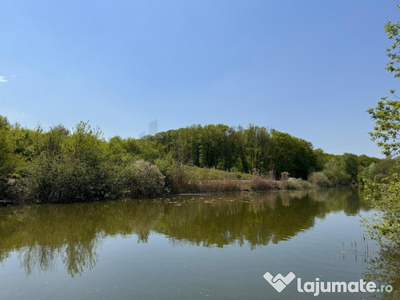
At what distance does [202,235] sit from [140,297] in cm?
500

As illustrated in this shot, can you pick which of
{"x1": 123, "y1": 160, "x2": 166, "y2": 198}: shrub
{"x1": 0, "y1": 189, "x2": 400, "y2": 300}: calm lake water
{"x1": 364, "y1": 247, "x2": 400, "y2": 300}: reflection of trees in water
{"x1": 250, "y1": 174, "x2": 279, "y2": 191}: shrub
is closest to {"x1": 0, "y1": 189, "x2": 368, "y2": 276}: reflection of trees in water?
{"x1": 0, "y1": 189, "x2": 400, "y2": 300}: calm lake water

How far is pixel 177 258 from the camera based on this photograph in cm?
673

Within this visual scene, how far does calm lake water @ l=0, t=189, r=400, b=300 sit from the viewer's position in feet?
16.0

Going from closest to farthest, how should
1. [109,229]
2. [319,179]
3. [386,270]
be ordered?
1. [386,270]
2. [109,229]
3. [319,179]

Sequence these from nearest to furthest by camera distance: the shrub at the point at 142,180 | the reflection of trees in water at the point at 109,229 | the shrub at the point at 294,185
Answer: the reflection of trees in water at the point at 109,229 → the shrub at the point at 142,180 → the shrub at the point at 294,185

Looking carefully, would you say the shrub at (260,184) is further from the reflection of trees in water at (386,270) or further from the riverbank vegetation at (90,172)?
the reflection of trees in water at (386,270)

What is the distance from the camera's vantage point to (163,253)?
7160 millimetres

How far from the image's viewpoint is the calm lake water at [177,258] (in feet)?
16.0

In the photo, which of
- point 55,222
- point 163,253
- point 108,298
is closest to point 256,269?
point 163,253

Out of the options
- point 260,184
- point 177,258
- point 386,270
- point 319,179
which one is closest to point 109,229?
point 177,258

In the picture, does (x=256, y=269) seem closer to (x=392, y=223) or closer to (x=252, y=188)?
(x=392, y=223)

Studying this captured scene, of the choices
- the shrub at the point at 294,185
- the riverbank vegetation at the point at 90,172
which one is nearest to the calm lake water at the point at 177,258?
the riverbank vegetation at the point at 90,172

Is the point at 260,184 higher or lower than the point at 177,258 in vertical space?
higher

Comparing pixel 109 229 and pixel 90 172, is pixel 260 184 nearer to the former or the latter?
pixel 90 172
